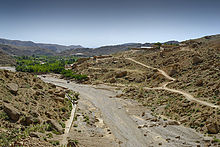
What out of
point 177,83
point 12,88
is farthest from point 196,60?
point 12,88

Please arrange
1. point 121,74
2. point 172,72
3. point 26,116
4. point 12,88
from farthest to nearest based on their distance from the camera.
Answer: point 121,74
point 172,72
point 12,88
point 26,116

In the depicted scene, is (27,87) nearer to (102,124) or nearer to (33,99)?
(33,99)

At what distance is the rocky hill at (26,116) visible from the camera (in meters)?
15.4

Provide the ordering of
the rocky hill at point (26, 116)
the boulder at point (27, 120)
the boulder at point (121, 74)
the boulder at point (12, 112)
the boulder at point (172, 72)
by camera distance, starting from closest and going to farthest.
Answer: the rocky hill at point (26, 116) → the boulder at point (12, 112) → the boulder at point (27, 120) → the boulder at point (172, 72) → the boulder at point (121, 74)

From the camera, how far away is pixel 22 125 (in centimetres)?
1752

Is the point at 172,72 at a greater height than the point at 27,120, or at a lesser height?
greater

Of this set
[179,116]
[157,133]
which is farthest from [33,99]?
[179,116]

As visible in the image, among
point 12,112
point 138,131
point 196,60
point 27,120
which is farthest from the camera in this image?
point 196,60

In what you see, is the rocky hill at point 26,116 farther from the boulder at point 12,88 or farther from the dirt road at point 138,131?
the dirt road at point 138,131

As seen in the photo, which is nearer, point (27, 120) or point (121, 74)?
point (27, 120)

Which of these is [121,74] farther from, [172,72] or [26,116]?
[26,116]

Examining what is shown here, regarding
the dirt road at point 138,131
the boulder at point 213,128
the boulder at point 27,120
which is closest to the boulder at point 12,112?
the boulder at point 27,120

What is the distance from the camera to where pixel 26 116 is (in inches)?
738

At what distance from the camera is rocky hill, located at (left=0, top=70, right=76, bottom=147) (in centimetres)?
1541
